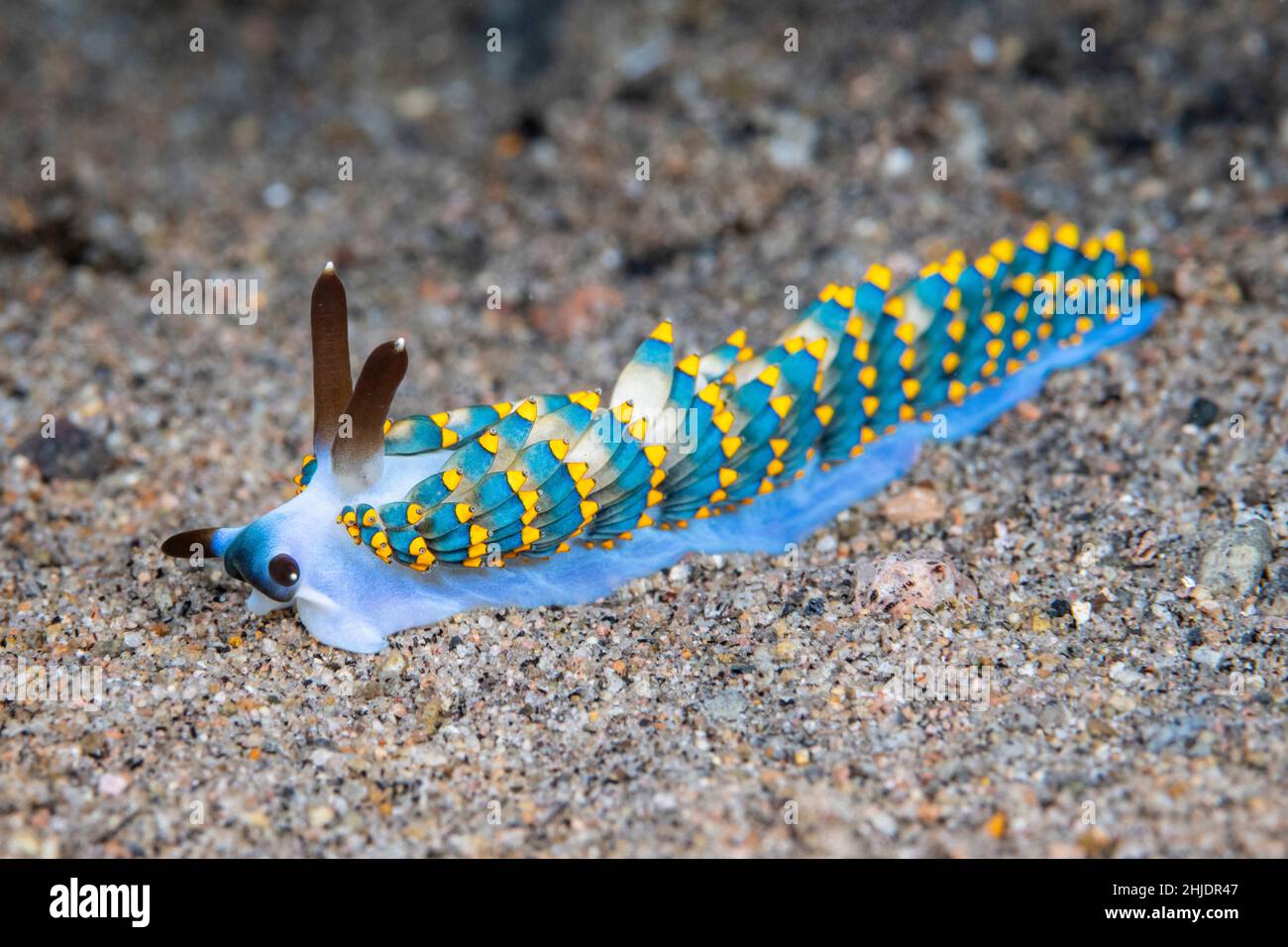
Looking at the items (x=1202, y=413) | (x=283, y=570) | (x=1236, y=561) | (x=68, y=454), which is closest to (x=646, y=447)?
(x=283, y=570)

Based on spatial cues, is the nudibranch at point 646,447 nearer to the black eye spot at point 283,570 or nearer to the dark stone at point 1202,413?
the black eye spot at point 283,570

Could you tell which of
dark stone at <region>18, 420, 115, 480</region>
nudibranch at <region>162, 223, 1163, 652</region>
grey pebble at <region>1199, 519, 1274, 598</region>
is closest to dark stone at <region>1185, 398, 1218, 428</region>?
nudibranch at <region>162, 223, 1163, 652</region>

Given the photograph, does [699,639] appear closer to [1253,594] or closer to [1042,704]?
[1042,704]

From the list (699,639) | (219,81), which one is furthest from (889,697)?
(219,81)

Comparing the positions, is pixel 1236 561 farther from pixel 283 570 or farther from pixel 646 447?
pixel 283 570

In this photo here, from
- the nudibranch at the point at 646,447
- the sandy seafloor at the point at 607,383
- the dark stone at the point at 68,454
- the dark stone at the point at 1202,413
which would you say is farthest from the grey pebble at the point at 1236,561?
the dark stone at the point at 68,454

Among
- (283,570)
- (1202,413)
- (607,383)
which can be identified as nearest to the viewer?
(283,570)
